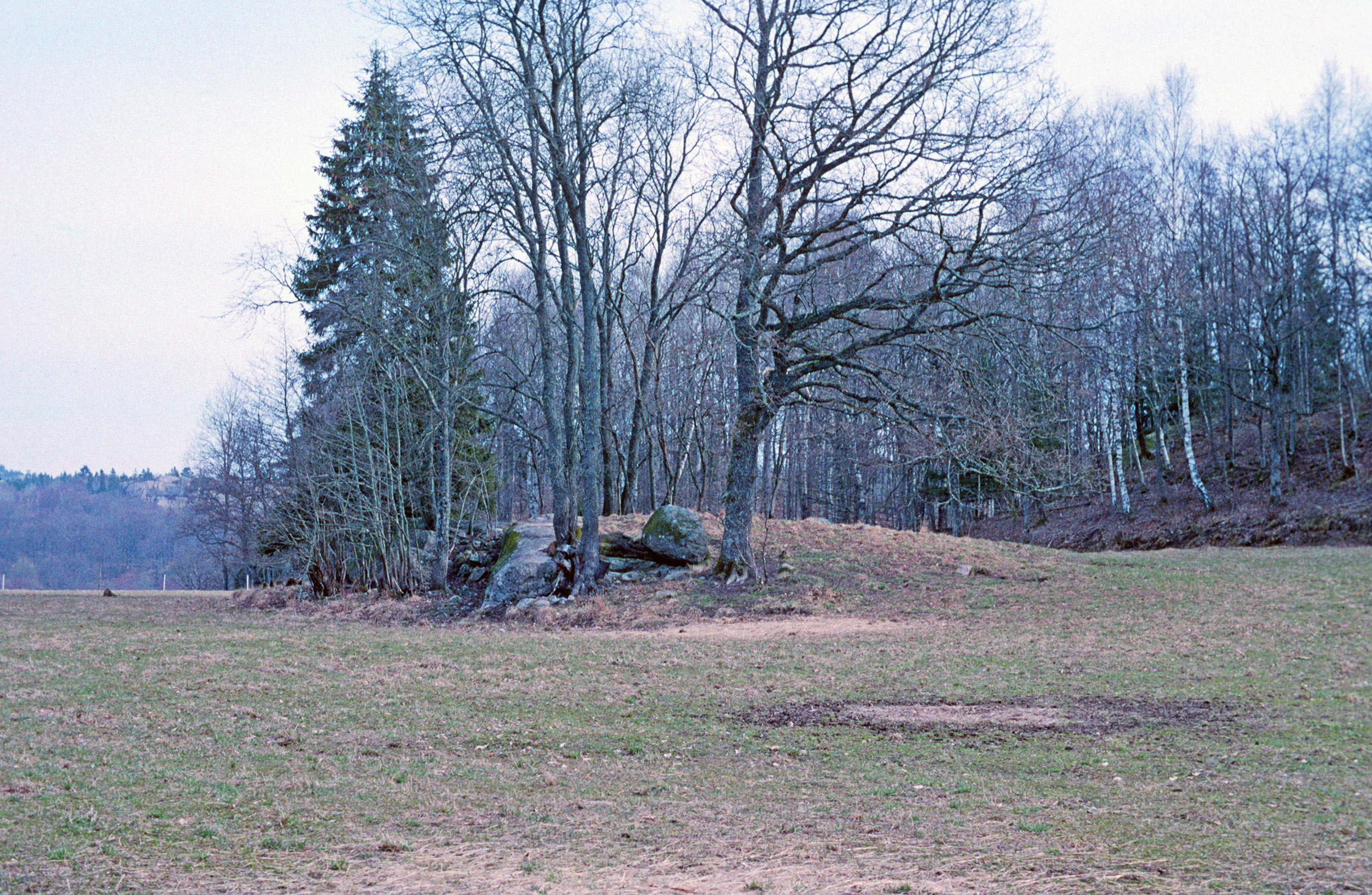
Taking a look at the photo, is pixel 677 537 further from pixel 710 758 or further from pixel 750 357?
pixel 710 758

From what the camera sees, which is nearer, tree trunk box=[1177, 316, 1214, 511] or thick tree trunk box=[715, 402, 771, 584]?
thick tree trunk box=[715, 402, 771, 584]

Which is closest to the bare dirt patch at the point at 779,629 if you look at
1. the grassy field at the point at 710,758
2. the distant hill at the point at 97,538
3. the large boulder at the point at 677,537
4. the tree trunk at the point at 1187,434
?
the grassy field at the point at 710,758

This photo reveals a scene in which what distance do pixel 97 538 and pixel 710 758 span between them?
73.4 metres

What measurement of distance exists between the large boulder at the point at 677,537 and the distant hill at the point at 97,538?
31.7 metres

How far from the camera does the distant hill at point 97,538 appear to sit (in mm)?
57188

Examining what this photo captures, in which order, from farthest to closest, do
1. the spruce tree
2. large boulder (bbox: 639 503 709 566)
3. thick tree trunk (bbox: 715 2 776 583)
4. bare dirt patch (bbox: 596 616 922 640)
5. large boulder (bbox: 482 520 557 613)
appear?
the spruce tree
large boulder (bbox: 639 503 709 566)
large boulder (bbox: 482 520 557 613)
thick tree trunk (bbox: 715 2 776 583)
bare dirt patch (bbox: 596 616 922 640)

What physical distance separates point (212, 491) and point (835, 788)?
38413 millimetres

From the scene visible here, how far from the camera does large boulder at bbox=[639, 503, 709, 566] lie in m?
19.6

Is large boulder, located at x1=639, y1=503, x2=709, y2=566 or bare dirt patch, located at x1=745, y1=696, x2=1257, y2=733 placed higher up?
large boulder, located at x1=639, y1=503, x2=709, y2=566

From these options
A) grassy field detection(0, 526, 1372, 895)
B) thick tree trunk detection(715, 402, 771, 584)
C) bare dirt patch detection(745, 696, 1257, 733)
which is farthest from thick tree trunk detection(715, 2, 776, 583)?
bare dirt patch detection(745, 696, 1257, 733)

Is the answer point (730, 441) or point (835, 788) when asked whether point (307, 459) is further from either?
point (835, 788)

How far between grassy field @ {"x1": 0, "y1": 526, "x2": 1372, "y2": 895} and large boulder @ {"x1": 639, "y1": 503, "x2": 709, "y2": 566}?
451 cm

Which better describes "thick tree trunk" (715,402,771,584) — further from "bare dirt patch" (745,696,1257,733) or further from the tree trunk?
the tree trunk

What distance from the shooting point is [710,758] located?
712 cm
